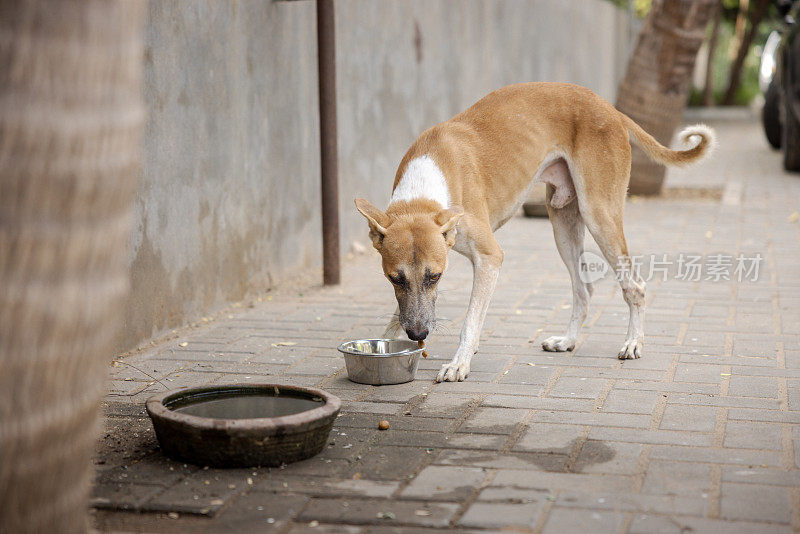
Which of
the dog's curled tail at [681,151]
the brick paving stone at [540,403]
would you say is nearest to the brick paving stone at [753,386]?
the brick paving stone at [540,403]

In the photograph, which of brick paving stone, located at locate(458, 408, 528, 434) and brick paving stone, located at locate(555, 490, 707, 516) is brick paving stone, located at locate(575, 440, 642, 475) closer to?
brick paving stone, located at locate(555, 490, 707, 516)

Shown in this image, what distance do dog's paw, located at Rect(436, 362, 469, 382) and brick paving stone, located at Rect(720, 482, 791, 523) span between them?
175cm

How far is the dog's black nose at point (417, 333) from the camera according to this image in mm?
4664

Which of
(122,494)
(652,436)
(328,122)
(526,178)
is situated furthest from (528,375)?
(328,122)

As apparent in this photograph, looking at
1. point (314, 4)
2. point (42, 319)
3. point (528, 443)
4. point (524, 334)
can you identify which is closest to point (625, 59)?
point (314, 4)

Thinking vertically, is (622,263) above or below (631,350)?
above

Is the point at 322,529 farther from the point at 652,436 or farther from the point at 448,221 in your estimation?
the point at 448,221

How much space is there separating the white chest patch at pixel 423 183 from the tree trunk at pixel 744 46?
79.2 feet

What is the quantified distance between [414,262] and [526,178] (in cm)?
128

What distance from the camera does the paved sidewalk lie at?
10.6 ft

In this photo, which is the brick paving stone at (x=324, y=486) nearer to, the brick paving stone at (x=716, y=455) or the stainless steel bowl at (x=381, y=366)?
the brick paving stone at (x=716, y=455)

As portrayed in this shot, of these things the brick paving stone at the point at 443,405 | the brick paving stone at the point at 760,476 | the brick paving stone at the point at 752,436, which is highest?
the brick paving stone at the point at 760,476

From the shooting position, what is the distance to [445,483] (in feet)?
11.5

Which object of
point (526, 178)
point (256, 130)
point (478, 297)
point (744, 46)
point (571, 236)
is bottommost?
point (478, 297)
